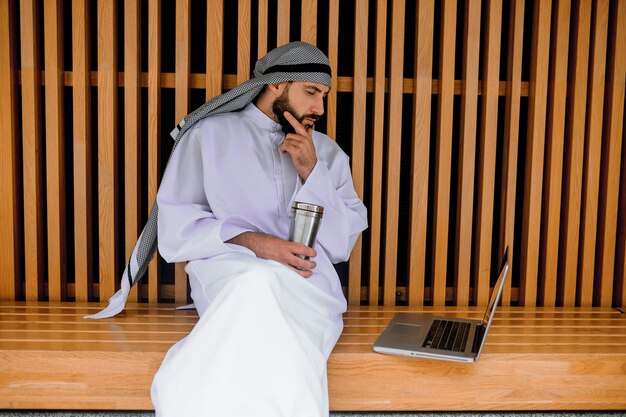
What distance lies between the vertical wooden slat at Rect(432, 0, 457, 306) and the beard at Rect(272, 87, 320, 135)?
74 cm

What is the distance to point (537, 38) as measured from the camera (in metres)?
3.07

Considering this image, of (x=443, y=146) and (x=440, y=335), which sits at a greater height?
(x=443, y=146)

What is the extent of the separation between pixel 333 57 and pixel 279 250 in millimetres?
1192

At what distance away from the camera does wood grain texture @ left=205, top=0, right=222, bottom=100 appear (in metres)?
2.94

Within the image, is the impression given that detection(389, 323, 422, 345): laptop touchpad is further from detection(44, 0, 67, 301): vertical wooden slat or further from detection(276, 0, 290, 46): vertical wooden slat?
detection(44, 0, 67, 301): vertical wooden slat

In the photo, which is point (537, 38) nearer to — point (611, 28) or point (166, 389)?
point (611, 28)

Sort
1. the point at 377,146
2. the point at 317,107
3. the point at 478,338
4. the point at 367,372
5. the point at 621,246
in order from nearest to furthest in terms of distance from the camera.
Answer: the point at 367,372 < the point at 478,338 < the point at 317,107 < the point at 377,146 < the point at 621,246

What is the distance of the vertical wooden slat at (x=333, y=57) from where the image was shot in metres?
2.97

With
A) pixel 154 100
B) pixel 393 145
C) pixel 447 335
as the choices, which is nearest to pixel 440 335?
pixel 447 335

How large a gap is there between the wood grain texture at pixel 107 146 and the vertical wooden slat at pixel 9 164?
40 cm

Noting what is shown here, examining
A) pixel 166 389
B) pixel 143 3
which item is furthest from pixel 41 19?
pixel 166 389

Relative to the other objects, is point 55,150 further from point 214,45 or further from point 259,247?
point 259,247

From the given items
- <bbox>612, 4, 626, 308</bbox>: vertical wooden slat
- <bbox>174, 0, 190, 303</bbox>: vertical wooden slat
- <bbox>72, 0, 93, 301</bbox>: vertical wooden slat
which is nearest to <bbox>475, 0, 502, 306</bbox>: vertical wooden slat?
<bbox>612, 4, 626, 308</bbox>: vertical wooden slat

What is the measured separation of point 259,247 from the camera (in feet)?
7.59
